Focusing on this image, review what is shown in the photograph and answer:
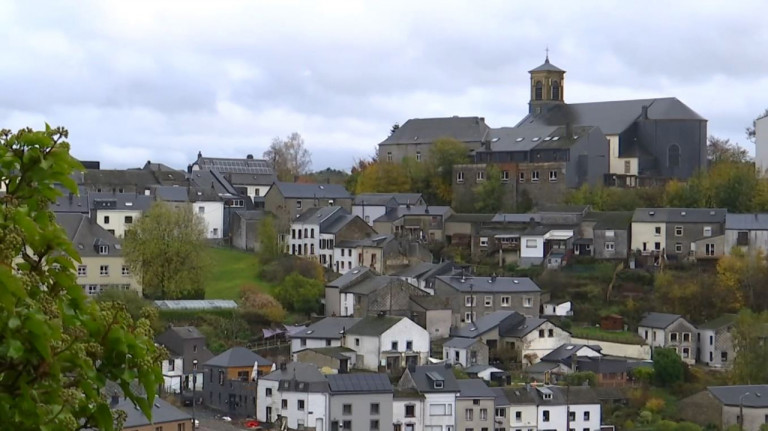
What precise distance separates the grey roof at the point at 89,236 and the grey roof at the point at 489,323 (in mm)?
12369

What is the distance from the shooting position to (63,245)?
5.64 m

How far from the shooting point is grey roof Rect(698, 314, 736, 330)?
44.6 metres

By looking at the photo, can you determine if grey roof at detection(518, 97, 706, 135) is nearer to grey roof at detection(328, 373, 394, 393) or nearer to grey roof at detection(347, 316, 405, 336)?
grey roof at detection(347, 316, 405, 336)

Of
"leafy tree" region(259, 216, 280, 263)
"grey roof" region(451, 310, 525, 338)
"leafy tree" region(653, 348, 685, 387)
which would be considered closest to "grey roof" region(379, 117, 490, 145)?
"leafy tree" region(259, 216, 280, 263)

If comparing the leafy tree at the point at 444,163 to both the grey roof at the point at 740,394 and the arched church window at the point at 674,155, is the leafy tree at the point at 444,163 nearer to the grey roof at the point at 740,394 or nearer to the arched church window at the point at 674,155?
the arched church window at the point at 674,155

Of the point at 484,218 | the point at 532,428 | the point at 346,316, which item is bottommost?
the point at 532,428

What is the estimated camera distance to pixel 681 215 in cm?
5094

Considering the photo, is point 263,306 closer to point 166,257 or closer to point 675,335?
point 166,257

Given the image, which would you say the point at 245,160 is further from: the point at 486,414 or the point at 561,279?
the point at 486,414

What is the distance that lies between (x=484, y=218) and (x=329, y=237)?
6.10 m

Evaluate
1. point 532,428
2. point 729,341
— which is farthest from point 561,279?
point 532,428

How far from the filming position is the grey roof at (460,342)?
142 ft

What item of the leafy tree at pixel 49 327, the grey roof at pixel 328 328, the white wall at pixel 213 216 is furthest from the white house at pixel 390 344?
the leafy tree at pixel 49 327

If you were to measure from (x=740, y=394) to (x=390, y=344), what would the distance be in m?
10.8
